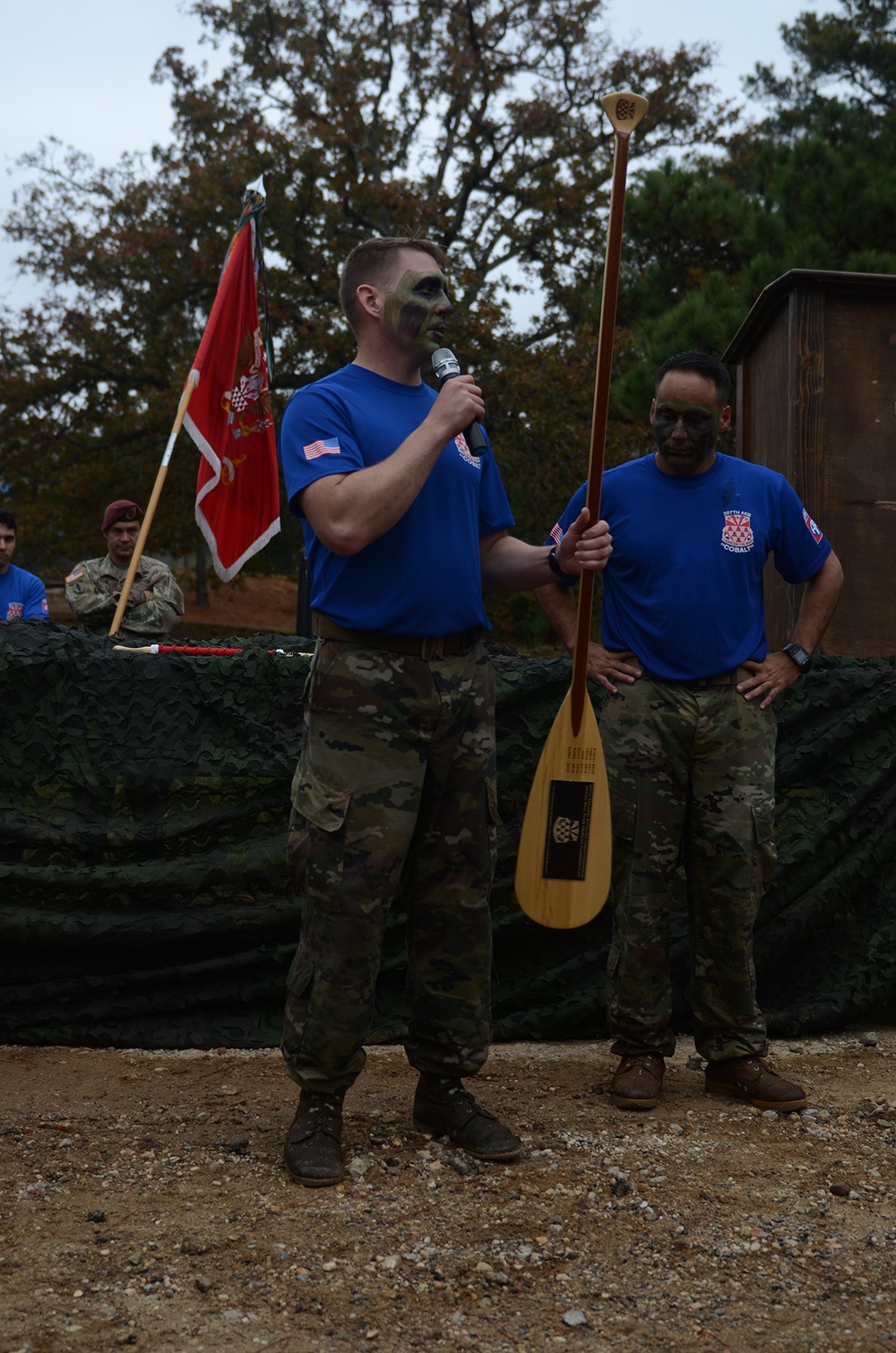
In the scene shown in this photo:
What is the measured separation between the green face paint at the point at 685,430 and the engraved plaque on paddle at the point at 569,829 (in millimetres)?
900

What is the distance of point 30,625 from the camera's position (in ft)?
14.3

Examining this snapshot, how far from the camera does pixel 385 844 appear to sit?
285 cm

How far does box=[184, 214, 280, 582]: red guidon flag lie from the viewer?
6.55m

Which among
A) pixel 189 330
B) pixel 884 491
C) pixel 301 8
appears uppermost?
pixel 301 8

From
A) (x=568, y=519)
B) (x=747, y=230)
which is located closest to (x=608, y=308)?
(x=568, y=519)

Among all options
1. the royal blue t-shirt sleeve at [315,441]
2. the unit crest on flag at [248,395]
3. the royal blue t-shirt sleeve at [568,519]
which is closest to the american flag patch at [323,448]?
the royal blue t-shirt sleeve at [315,441]

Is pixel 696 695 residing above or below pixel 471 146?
below

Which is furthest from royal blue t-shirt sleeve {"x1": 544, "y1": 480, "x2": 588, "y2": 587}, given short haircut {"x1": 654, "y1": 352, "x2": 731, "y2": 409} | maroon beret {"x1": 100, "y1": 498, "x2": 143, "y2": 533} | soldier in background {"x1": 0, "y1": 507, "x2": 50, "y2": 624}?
soldier in background {"x1": 0, "y1": 507, "x2": 50, "y2": 624}

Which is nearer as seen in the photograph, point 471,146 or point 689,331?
point 689,331

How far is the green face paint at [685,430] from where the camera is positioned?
3432 mm

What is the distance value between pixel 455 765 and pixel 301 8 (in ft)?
64.9

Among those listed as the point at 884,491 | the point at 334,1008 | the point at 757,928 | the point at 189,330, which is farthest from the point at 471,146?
the point at 334,1008

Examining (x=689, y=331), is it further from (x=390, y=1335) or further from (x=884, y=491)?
(x=390, y=1335)

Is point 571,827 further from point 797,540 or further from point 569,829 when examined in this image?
point 797,540
